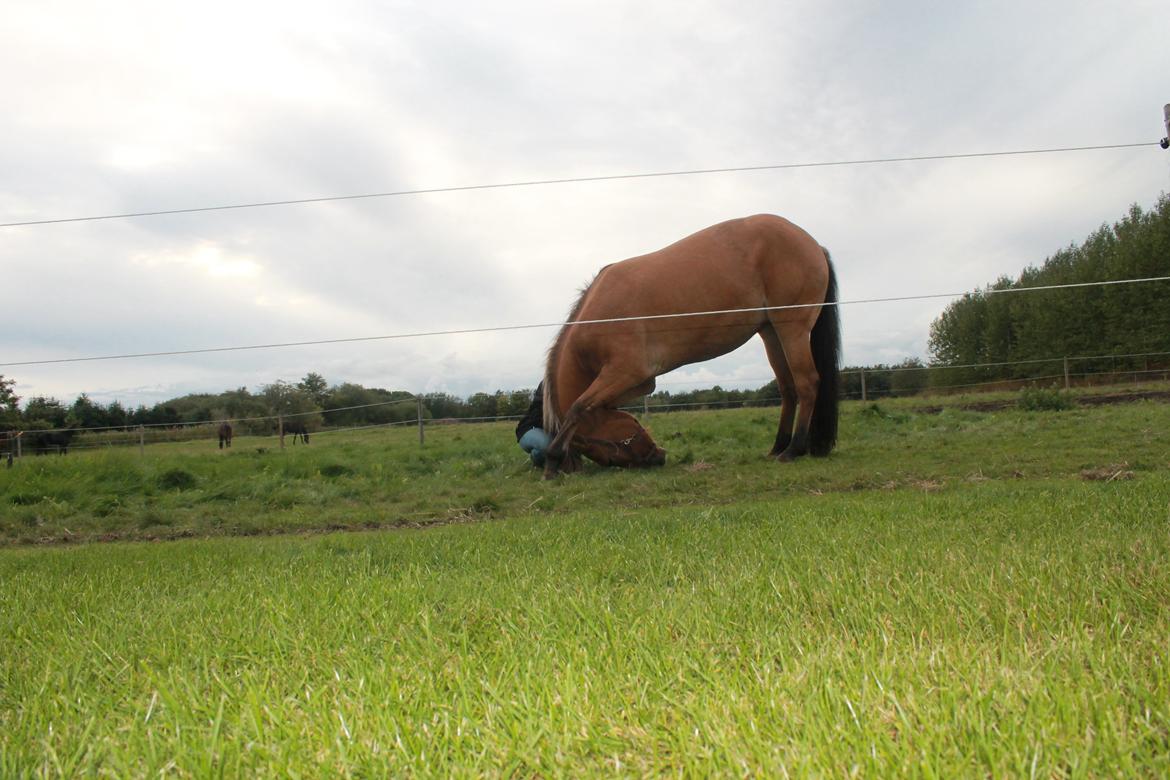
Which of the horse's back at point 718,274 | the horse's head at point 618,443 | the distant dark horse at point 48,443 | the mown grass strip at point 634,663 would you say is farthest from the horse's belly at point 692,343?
the distant dark horse at point 48,443

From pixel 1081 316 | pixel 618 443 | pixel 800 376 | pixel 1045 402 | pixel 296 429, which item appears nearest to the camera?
pixel 800 376

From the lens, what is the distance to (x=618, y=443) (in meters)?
7.30

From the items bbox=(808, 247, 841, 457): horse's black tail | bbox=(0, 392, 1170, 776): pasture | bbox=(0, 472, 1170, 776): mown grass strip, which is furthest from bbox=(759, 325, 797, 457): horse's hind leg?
bbox=(0, 472, 1170, 776): mown grass strip

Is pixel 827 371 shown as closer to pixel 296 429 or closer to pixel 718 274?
pixel 718 274

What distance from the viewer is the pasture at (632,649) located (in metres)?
1.04

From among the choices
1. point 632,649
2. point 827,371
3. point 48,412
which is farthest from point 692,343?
point 48,412

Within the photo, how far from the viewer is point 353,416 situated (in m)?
14.4

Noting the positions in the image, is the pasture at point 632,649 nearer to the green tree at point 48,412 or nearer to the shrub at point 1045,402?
the shrub at point 1045,402

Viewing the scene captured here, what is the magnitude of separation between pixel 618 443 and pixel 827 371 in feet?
7.97

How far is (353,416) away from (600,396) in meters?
9.10

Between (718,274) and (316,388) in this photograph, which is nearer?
(718,274)

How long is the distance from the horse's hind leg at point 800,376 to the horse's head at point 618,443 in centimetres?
143

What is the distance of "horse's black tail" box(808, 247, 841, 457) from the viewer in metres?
7.14

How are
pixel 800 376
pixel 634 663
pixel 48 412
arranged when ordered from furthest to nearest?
pixel 48 412 < pixel 800 376 < pixel 634 663
